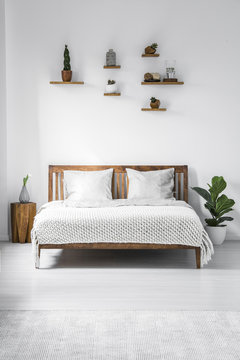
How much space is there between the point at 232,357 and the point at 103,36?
4.12 metres

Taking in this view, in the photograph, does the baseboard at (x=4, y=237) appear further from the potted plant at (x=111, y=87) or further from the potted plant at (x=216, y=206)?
the potted plant at (x=216, y=206)

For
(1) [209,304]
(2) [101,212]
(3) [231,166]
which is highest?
(3) [231,166]

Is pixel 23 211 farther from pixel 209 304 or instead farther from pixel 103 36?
pixel 209 304

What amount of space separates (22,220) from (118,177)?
1.20 meters

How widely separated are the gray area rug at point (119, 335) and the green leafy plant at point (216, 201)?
2.34 meters

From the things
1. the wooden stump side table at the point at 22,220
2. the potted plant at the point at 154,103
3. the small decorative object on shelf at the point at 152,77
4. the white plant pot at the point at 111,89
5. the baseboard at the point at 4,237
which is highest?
the small decorative object on shelf at the point at 152,77

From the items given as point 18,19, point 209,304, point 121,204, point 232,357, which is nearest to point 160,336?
point 232,357

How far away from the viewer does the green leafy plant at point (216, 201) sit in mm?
5234

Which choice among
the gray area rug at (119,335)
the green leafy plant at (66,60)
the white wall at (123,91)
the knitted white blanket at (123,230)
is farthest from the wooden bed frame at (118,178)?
the gray area rug at (119,335)

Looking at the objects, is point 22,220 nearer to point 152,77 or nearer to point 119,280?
point 119,280

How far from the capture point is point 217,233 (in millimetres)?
5312

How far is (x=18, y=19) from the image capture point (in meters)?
5.52

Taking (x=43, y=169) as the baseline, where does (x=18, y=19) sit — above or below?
above

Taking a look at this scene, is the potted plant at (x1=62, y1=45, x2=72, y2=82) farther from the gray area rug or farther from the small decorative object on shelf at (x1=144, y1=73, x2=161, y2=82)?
the gray area rug
